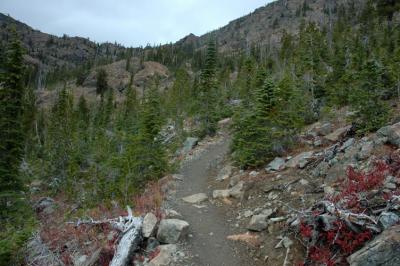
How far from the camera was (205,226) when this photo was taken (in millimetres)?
12578

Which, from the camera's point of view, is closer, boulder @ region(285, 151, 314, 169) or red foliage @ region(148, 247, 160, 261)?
red foliage @ region(148, 247, 160, 261)

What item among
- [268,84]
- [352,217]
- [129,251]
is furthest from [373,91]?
[129,251]

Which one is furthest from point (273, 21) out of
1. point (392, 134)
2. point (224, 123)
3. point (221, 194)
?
point (392, 134)

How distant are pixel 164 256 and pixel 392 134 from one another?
9.49 metres

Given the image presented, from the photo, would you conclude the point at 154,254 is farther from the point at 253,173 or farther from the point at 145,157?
the point at 145,157

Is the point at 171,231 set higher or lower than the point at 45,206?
higher

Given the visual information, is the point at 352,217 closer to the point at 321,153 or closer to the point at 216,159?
the point at 321,153

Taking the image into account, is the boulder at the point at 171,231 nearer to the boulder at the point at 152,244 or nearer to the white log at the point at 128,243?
the boulder at the point at 152,244

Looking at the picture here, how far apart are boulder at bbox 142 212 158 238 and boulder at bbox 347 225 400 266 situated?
651 centimetres

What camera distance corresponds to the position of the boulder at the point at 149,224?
11.5 metres

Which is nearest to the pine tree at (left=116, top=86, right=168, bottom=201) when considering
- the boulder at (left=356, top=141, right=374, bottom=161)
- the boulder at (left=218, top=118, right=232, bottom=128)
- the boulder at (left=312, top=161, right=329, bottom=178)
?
the boulder at (left=312, top=161, right=329, bottom=178)

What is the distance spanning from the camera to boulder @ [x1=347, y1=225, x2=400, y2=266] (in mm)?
6932

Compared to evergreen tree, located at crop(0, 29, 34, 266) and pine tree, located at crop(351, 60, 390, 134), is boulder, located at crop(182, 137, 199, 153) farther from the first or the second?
pine tree, located at crop(351, 60, 390, 134)

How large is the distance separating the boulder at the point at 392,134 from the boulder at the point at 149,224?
9.29 meters
